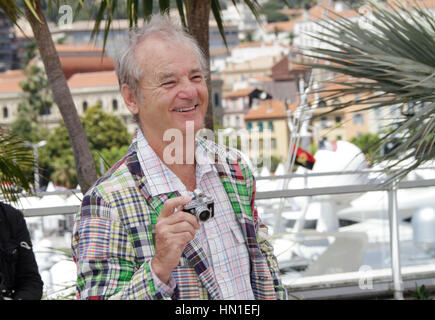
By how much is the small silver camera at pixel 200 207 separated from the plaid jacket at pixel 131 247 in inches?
5.9

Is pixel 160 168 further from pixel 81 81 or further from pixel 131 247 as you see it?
pixel 81 81

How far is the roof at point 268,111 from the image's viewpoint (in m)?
95.1

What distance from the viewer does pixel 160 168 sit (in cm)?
171

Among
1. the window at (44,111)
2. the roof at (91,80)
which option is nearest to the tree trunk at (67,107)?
the window at (44,111)

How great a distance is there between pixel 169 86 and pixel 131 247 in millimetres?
389

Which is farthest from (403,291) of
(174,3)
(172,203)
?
(172,203)

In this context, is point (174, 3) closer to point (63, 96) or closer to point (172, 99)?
point (63, 96)

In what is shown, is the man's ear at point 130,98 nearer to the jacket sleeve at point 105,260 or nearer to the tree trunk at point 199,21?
the jacket sleeve at point 105,260

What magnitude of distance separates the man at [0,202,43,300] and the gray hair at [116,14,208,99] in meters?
0.91

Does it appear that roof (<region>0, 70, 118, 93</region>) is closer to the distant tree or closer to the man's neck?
the distant tree

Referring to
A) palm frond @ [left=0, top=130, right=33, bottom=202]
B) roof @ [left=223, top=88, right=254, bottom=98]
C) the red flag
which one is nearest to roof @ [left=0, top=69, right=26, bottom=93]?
roof @ [left=223, top=88, right=254, bottom=98]
